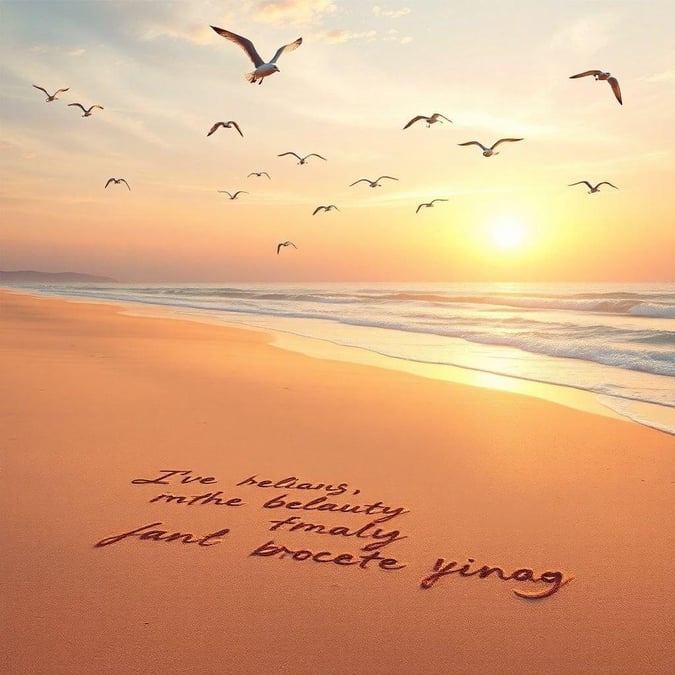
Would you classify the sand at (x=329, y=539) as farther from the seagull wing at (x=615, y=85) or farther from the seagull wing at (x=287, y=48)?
the seagull wing at (x=615, y=85)

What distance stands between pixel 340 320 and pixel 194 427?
2074 cm

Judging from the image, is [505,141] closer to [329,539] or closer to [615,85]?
[615,85]

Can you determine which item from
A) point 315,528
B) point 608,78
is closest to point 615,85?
point 608,78

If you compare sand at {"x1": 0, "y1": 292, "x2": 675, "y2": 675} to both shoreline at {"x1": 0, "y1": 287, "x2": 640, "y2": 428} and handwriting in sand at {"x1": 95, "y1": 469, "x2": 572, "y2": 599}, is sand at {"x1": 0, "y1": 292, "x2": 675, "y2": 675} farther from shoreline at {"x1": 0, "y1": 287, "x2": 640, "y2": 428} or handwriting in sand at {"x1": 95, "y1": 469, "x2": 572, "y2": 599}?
shoreline at {"x1": 0, "y1": 287, "x2": 640, "y2": 428}

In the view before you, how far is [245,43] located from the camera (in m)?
10.1

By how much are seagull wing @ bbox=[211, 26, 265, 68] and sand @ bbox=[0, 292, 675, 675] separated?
535cm

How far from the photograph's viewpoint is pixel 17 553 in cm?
386

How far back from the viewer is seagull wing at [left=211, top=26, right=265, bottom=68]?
950 cm

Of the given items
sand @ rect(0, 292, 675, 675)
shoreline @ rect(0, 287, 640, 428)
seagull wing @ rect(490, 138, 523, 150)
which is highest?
seagull wing @ rect(490, 138, 523, 150)

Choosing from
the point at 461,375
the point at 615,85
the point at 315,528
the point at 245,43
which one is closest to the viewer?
the point at 315,528

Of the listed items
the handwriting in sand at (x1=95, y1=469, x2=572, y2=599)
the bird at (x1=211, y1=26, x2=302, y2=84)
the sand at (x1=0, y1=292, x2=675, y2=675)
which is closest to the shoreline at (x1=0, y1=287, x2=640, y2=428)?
the sand at (x1=0, y1=292, x2=675, y2=675)

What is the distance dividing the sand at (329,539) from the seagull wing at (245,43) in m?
5.35

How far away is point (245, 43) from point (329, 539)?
836cm

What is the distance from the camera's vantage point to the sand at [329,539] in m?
3.04
